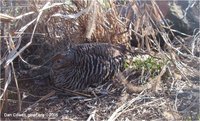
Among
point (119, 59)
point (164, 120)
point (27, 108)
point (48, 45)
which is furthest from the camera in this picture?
point (48, 45)

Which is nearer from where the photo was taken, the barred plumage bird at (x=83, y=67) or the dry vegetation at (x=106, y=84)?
the dry vegetation at (x=106, y=84)

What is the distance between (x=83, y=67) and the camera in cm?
148

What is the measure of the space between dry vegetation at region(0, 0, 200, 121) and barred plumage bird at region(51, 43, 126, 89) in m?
0.03

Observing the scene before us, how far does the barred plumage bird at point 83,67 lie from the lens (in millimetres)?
1477

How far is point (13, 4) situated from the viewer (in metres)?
1.75

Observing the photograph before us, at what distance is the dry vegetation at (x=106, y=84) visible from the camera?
1350mm

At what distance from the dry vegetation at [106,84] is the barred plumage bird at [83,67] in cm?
3

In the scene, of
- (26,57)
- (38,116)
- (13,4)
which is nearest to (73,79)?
(38,116)

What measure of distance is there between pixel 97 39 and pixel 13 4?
1.49 ft

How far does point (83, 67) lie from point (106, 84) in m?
0.12

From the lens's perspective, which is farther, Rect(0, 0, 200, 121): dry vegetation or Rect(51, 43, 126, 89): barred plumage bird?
Rect(51, 43, 126, 89): barred plumage bird

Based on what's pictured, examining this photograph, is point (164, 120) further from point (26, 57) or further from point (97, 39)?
point (26, 57)

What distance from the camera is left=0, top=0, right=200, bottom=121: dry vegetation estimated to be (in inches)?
53.1

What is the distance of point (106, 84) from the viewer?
150cm
